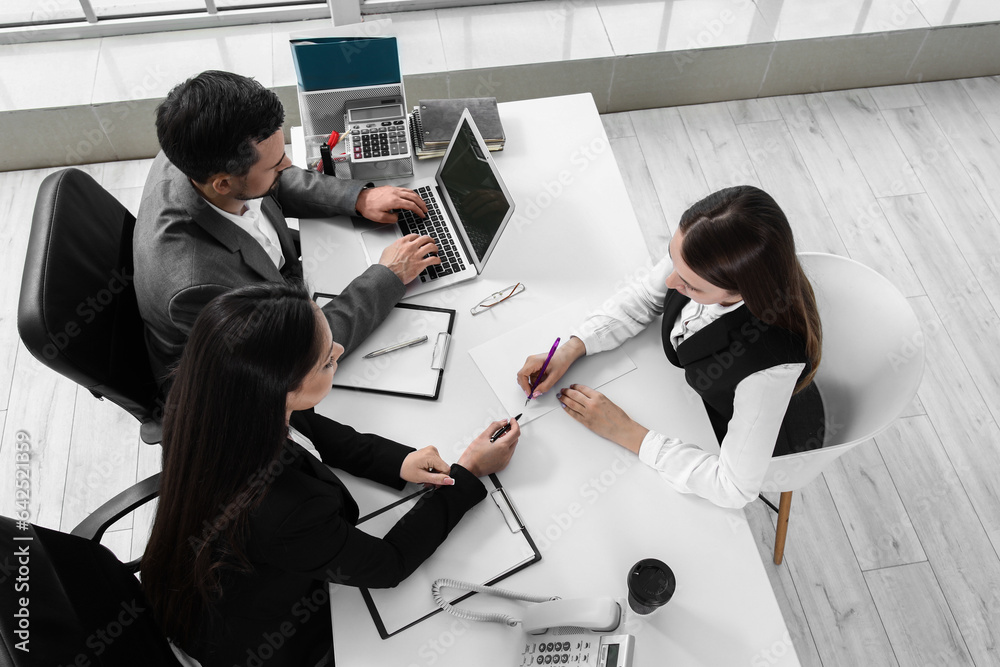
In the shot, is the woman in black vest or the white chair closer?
the woman in black vest

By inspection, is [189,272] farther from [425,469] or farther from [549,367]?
[549,367]

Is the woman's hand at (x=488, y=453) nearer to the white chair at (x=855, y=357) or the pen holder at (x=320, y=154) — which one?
the white chair at (x=855, y=357)

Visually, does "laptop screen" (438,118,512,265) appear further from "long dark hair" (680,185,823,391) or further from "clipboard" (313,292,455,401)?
"long dark hair" (680,185,823,391)

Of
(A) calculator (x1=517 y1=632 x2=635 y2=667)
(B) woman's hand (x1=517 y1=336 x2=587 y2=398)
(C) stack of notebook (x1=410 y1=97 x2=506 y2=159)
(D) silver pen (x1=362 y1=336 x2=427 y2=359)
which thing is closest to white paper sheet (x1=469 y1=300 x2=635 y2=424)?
(B) woman's hand (x1=517 y1=336 x2=587 y2=398)

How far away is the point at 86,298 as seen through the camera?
1.50m

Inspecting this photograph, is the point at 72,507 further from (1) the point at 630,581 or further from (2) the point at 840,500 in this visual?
(2) the point at 840,500

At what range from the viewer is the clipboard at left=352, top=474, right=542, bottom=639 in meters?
1.36

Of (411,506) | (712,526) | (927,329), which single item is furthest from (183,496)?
(927,329)

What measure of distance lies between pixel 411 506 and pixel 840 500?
153cm

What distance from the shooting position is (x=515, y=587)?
1.40m

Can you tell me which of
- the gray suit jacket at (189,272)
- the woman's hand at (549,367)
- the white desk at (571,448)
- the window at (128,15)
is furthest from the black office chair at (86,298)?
the window at (128,15)

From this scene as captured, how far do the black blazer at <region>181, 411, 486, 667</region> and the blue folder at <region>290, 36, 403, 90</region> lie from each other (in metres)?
0.97

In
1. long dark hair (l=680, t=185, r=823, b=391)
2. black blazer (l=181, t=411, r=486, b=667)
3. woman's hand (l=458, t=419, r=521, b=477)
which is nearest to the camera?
black blazer (l=181, t=411, r=486, b=667)

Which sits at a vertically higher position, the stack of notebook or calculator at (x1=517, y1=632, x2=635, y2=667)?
the stack of notebook
